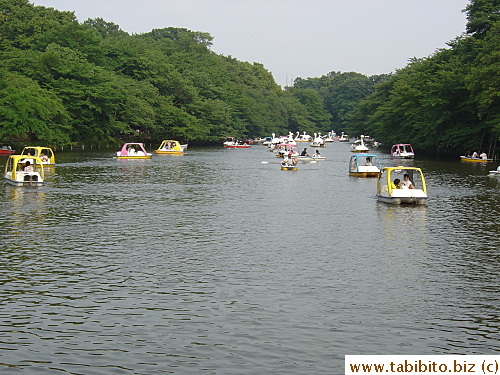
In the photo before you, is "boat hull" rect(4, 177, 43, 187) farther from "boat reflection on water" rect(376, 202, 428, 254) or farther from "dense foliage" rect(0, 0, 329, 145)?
"dense foliage" rect(0, 0, 329, 145)

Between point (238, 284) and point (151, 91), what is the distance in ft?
327

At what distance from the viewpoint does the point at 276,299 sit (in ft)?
55.4

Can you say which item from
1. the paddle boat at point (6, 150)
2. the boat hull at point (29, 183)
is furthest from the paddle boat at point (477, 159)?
the paddle boat at point (6, 150)

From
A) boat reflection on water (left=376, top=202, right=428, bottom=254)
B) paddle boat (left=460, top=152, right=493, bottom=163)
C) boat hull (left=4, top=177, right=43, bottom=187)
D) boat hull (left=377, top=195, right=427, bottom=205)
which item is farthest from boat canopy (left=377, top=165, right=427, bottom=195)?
boat hull (left=4, top=177, right=43, bottom=187)

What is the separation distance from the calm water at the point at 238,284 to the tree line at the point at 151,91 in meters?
41.1

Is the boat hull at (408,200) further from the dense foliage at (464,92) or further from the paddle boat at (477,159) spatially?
the paddle boat at (477,159)

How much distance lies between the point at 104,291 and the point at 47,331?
3.24 meters

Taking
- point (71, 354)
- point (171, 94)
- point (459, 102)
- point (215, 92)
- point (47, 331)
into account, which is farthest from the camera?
point (215, 92)

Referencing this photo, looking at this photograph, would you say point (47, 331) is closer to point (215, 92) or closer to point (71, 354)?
point (71, 354)

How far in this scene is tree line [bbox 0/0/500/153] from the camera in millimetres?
77625

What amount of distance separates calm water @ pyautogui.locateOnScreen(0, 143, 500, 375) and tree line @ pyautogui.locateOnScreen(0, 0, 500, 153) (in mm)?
41114

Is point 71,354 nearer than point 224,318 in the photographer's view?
Yes

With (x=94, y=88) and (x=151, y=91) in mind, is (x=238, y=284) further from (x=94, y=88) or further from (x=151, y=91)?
(x=151, y=91)

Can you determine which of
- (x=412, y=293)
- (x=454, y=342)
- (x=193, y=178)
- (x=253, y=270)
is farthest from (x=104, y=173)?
(x=454, y=342)
